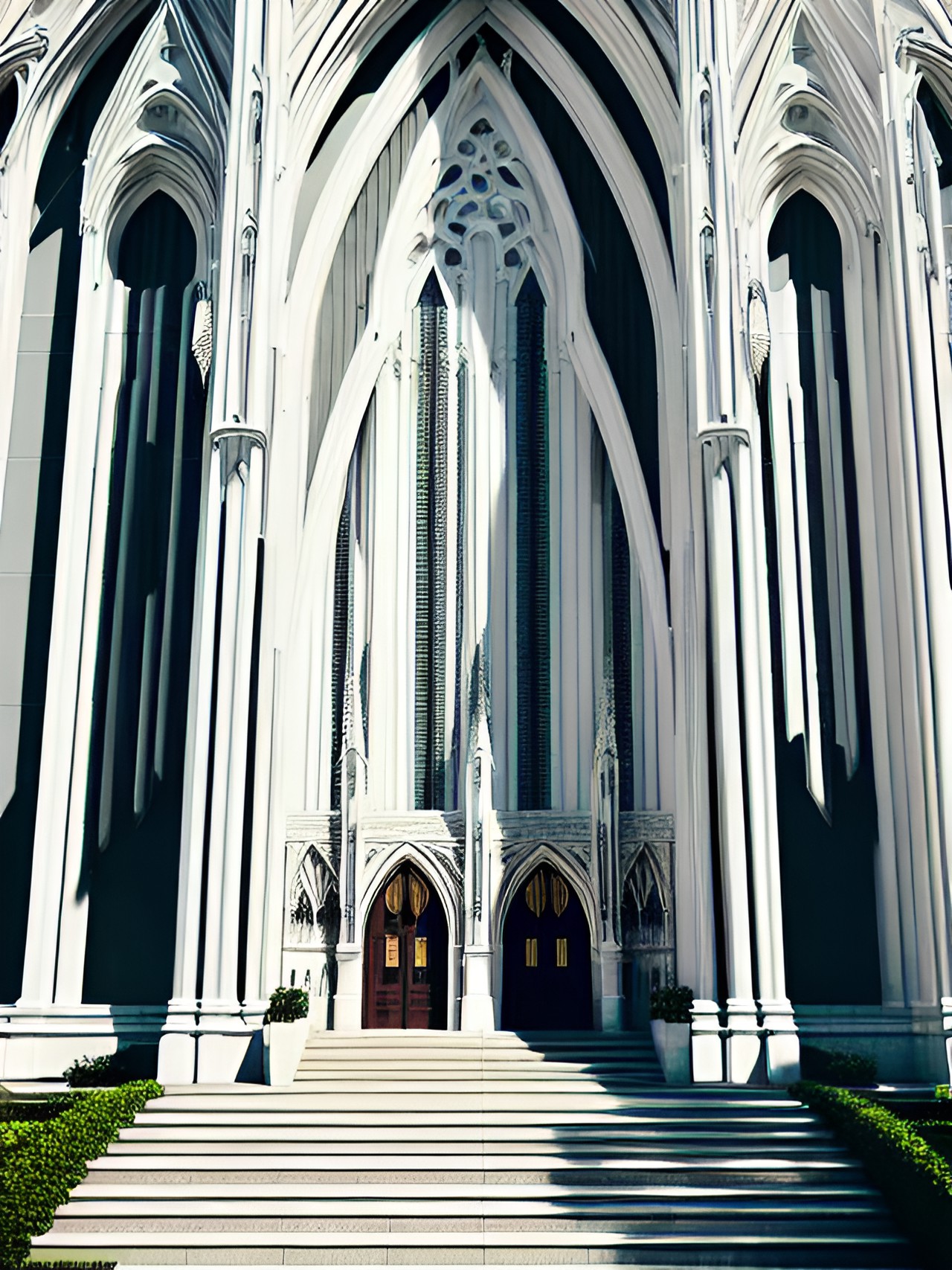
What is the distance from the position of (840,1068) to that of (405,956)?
26.0 feet

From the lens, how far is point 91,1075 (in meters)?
21.2

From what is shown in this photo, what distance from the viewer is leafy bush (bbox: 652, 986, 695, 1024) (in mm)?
21797

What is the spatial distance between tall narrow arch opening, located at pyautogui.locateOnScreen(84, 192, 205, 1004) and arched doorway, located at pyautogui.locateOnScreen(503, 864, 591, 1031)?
5.71 m

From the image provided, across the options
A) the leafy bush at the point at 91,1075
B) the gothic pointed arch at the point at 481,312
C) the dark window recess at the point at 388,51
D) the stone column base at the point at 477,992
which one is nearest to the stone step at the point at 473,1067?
the stone column base at the point at 477,992

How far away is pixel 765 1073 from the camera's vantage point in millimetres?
21328

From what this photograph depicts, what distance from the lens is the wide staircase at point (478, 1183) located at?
15.6 meters

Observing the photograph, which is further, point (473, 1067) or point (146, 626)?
point (146, 626)

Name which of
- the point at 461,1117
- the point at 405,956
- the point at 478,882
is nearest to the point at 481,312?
the point at 478,882

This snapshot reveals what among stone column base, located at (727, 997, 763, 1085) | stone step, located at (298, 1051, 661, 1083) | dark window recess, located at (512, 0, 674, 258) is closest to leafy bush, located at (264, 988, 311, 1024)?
stone step, located at (298, 1051, 661, 1083)

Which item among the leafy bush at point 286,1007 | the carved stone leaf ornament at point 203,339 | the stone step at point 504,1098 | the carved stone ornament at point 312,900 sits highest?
the carved stone leaf ornament at point 203,339

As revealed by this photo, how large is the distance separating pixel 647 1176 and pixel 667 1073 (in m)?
4.85

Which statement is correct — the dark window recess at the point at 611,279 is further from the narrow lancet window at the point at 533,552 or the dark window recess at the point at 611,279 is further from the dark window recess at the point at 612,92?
Result: the narrow lancet window at the point at 533,552

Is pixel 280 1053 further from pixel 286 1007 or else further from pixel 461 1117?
pixel 461 1117

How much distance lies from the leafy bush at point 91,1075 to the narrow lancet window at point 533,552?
8216mm
